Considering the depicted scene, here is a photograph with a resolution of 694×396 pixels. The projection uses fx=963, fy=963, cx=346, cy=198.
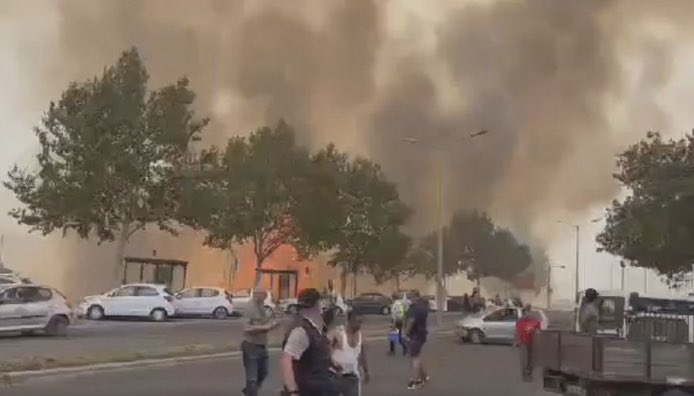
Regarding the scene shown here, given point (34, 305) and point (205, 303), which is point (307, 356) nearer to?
point (34, 305)

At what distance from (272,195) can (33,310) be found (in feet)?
94.6

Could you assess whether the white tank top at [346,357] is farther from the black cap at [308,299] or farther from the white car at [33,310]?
the white car at [33,310]

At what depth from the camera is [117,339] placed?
2492 cm

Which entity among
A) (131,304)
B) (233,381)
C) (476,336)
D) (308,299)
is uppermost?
(308,299)

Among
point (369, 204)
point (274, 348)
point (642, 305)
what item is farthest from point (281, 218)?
point (642, 305)

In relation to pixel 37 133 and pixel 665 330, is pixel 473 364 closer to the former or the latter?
pixel 665 330

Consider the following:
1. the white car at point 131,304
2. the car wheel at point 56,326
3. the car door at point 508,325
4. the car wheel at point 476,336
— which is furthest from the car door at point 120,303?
the car door at point 508,325

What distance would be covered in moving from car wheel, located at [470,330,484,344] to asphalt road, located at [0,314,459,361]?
4.48m

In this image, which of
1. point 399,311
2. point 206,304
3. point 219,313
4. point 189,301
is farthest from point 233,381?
point 219,313

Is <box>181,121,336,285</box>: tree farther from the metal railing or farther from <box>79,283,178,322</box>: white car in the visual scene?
the metal railing

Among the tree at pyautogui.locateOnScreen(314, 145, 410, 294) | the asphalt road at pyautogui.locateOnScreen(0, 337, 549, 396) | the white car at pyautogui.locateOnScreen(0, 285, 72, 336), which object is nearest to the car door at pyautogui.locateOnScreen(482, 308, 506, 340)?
the asphalt road at pyautogui.locateOnScreen(0, 337, 549, 396)

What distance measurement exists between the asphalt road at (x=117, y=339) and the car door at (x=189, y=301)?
517 centimetres

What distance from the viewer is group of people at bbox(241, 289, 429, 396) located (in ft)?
21.6

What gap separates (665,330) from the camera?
12.2m
